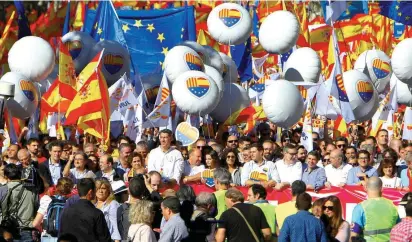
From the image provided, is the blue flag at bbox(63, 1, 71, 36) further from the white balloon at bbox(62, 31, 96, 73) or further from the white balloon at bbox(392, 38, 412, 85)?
the white balloon at bbox(392, 38, 412, 85)

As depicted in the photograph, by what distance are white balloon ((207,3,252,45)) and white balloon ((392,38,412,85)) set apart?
2542 mm

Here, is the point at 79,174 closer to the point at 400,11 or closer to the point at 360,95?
the point at 360,95

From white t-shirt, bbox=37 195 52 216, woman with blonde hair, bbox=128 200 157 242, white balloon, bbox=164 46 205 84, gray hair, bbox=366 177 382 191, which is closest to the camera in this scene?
woman with blonde hair, bbox=128 200 157 242

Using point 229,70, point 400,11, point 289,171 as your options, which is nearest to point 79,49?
point 229,70

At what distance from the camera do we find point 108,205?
14.1 meters

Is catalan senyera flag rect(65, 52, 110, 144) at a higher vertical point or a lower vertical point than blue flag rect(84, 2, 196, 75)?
lower

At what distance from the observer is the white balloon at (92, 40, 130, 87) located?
76.4ft

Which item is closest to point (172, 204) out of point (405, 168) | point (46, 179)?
point (46, 179)

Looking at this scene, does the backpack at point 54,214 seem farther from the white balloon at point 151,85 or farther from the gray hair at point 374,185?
the white balloon at point 151,85

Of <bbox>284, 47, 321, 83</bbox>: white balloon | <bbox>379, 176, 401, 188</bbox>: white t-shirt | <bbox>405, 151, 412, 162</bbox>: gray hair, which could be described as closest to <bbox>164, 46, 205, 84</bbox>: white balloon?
<bbox>284, 47, 321, 83</bbox>: white balloon

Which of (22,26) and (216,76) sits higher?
(22,26)

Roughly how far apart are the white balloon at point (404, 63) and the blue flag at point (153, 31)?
634 centimetres

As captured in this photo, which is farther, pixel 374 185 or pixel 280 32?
pixel 280 32

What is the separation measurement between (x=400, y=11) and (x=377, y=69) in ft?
8.01
